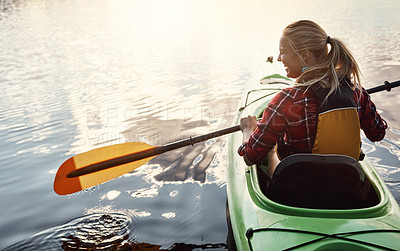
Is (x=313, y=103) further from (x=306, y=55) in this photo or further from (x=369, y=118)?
(x=369, y=118)

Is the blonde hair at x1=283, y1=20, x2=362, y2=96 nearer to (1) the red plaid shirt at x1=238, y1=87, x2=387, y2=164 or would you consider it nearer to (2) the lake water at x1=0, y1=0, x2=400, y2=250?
(1) the red plaid shirt at x1=238, y1=87, x2=387, y2=164

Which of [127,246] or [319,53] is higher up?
[319,53]

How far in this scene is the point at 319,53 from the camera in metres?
2.09

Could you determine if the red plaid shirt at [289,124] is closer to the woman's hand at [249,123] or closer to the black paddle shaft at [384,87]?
the woman's hand at [249,123]

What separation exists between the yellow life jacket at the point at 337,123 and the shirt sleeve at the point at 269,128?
19 cm

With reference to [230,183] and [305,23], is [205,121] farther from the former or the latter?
[305,23]

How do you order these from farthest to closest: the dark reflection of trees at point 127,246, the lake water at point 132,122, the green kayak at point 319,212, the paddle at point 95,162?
the lake water at point 132,122
the paddle at point 95,162
the dark reflection of trees at point 127,246
the green kayak at point 319,212

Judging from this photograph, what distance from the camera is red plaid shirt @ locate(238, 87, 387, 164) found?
197cm

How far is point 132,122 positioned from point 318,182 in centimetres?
412

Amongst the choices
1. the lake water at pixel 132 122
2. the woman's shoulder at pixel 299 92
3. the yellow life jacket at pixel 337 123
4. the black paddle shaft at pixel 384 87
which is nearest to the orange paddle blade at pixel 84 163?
the lake water at pixel 132 122

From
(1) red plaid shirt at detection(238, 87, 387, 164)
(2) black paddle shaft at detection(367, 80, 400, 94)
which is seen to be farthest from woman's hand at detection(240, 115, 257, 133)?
(2) black paddle shaft at detection(367, 80, 400, 94)

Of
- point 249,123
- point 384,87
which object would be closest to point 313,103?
point 249,123

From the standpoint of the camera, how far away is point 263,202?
2242 millimetres

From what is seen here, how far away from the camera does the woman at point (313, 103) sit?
1.95 metres
